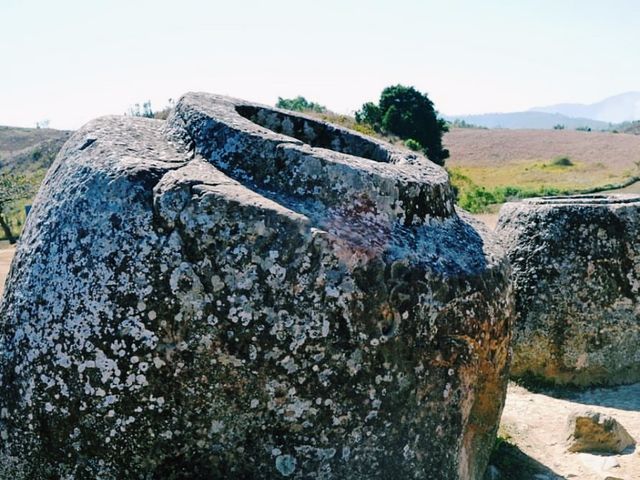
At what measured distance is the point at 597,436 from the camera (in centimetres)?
596

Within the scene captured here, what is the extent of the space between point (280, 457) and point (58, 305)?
1.28 m

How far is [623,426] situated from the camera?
6.41 metres

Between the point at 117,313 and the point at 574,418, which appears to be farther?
the point at 574,418

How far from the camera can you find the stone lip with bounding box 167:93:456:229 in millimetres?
3848

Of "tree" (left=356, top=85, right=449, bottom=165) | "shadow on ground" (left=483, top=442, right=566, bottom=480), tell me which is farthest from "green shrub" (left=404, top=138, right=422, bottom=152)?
"shadow on ground" (left=483, top=442, right=566, bottom=480)

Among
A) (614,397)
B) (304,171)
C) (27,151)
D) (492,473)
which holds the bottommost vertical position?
(614,397)

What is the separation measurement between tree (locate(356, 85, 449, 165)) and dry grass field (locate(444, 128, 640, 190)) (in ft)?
12.3

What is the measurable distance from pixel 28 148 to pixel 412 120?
174ft

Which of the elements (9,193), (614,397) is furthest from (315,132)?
(9,193)

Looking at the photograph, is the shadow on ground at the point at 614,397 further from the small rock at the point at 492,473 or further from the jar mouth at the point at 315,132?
the jar mouth at the point at 315,132

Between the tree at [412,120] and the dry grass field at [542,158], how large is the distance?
3.76 metres

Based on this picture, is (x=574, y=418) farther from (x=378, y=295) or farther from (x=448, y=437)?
(x=378, y=295)

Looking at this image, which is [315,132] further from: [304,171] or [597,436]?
[597,436]

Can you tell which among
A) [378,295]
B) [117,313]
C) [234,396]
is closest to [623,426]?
[378,295]
